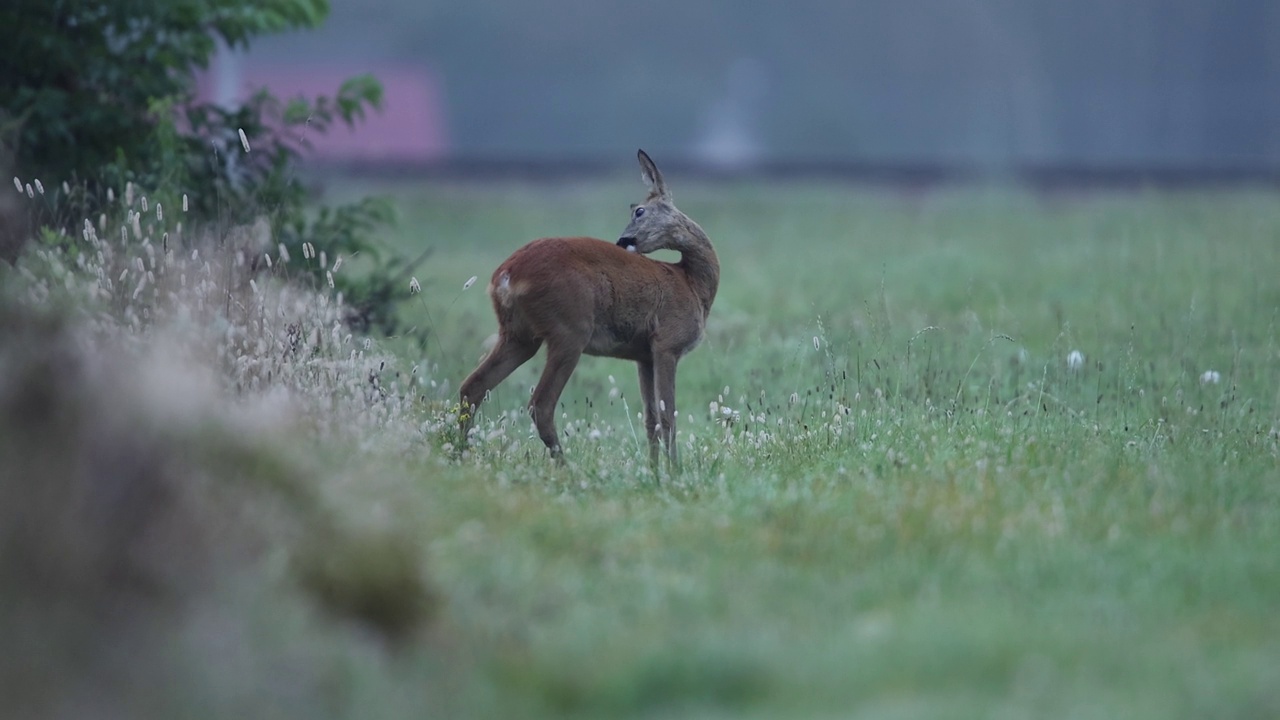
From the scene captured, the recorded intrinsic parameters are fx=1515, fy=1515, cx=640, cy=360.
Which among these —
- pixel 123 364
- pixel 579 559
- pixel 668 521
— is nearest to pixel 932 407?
pixel 668 521

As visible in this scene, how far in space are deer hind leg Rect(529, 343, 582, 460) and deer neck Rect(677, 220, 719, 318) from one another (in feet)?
3.99

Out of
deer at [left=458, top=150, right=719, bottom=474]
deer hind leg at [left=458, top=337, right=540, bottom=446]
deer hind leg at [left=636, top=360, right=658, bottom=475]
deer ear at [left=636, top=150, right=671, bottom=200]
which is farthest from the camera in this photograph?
deer ear at [left=636, top=150, right=671, bottom=200]

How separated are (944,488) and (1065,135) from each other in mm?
58805

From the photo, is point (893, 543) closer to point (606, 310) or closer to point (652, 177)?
point (606, 310)

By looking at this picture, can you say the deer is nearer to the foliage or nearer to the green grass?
the green grass

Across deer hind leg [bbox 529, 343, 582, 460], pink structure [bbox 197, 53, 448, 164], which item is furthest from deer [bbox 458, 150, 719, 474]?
pink structure [bbox 197, 53, 448, 164]

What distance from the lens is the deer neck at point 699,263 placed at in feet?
30.9

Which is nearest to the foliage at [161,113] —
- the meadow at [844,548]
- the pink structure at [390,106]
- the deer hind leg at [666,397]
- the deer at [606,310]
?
the meadow at [844,548]

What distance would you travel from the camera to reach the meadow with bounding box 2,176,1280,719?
5.00 m

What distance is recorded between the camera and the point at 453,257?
22344 millimetres

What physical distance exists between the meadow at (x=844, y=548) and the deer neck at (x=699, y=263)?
0.82m

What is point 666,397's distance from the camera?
28.8 feet

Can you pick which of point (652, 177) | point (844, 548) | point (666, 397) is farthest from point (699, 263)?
point (844, 548)

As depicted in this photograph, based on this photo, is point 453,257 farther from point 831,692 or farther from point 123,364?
point 831,692
